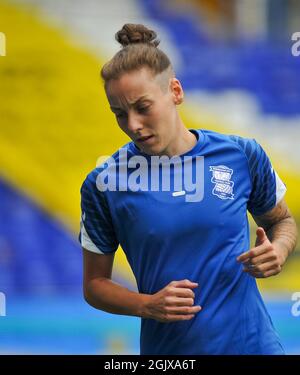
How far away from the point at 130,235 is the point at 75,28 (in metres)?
1.48

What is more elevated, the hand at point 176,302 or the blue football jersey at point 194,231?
the blue football jersey at point 194,231

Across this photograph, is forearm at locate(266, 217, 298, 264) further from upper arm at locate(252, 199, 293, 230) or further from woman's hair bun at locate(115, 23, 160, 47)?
woman's hair bun at locate(115, 23, 160, 47)

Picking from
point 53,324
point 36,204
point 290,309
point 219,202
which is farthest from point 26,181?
point 219,202

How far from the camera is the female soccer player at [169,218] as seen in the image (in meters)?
1.63

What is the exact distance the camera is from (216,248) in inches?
65.8

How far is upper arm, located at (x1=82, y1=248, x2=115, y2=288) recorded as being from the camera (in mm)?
1749

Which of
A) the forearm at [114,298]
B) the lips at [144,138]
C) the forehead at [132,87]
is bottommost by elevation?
the forearm at [114,298]

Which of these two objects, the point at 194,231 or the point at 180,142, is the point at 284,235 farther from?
the point at 180,142

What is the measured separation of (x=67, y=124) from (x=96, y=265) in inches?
50.9

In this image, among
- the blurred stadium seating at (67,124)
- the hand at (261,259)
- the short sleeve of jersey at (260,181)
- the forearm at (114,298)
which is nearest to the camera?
the hand at (261,259)

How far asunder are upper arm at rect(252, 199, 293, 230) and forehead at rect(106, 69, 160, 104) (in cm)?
44

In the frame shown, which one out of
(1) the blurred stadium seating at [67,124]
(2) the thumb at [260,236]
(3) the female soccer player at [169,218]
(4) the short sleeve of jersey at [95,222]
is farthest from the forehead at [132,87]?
(1) the blurred stadium seating at [67,124]

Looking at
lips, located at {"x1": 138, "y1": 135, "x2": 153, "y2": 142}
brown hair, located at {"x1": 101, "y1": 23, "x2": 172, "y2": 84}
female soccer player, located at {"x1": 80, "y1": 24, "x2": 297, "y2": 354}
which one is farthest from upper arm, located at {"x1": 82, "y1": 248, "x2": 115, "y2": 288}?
brown hair, located at {"x1": 101, "y1": 23, "x2": 172, "y2": 84}

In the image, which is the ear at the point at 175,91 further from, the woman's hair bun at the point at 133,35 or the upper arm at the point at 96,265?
the upper arm at the point at 96,265
